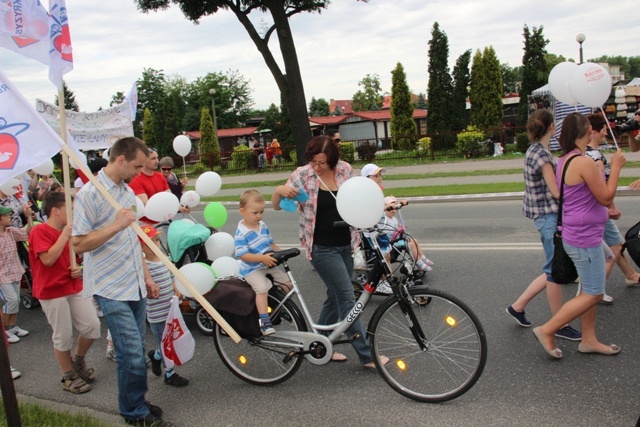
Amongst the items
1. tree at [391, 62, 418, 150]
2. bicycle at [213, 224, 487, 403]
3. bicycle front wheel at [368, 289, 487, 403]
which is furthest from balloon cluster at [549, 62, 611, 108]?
tree at [391, 62, 418, 150]

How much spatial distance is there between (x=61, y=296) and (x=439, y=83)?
3183 cm

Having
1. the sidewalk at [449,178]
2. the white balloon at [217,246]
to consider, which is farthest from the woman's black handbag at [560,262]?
the sidewalk at [449,178]

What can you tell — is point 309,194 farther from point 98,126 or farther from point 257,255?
point 98,126

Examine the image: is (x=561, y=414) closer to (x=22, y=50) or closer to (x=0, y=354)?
(x=0, y=354)

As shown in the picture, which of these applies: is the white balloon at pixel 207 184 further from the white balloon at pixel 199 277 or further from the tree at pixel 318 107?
the tree at pixel 318 107

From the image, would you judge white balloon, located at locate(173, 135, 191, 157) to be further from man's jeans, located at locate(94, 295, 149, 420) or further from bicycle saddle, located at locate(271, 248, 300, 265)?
man's jeans, located at locate(94, 295, 149, 420)

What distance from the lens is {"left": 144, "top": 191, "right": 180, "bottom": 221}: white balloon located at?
561 centimetres

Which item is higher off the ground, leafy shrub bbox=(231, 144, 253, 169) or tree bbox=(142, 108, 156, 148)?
tree bbox=(142, 108, 156, 148)

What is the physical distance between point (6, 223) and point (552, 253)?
18.2 feet

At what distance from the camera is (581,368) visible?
158 inches

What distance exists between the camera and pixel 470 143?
77.5 ft

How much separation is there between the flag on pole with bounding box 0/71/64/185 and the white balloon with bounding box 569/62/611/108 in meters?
4.46

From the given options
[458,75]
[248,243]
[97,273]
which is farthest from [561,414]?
[458,75]

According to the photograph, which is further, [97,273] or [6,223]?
[6,223]
